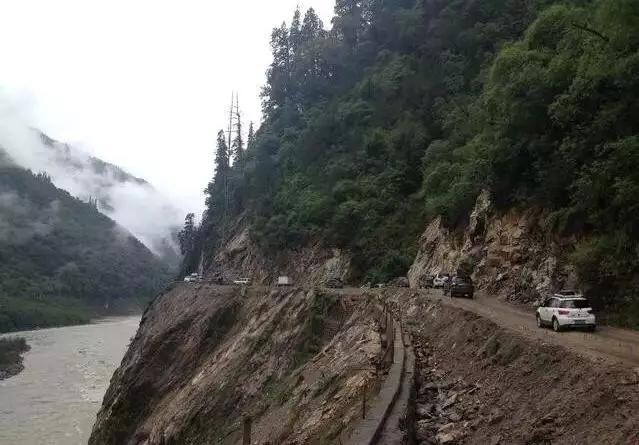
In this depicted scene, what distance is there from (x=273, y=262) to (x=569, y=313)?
48.9 metres

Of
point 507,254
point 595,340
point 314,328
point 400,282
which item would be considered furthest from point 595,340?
point 400,282

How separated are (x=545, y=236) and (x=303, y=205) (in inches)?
A: 1468

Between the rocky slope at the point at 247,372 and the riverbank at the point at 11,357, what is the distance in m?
45.4

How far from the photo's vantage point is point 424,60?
2576 inches

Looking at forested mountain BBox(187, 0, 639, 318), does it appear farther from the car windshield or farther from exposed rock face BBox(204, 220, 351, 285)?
the car windshield

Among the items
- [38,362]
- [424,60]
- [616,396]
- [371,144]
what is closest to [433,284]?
[371,144]

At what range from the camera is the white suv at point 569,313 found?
→ 1792cm

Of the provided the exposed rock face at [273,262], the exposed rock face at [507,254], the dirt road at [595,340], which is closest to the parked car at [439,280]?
the exposed rock face at [507,254]

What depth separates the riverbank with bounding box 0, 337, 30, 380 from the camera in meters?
84.2

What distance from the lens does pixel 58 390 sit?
70.2 metres

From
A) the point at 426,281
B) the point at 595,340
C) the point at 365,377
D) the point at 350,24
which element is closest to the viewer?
the point at 365,377

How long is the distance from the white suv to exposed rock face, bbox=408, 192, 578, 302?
4606mm

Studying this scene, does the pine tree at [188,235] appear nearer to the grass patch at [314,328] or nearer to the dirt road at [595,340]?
the grass patch at [314,328]

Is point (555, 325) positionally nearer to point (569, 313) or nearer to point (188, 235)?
point (569, 313)
